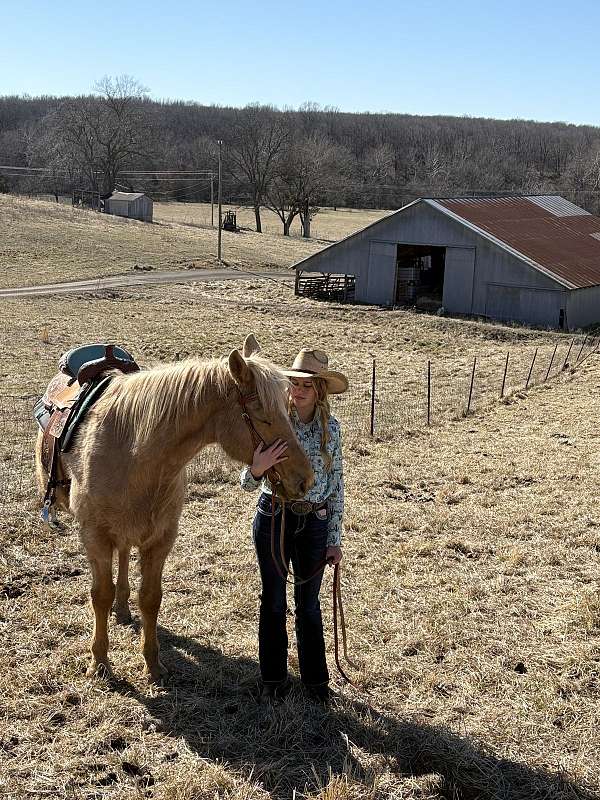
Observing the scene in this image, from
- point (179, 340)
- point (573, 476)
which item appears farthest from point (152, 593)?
point (179, 340)

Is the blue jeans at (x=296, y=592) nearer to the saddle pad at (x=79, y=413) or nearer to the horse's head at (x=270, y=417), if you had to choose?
the horse's head at (x=270, y=417)

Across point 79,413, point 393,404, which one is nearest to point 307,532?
point 79,413

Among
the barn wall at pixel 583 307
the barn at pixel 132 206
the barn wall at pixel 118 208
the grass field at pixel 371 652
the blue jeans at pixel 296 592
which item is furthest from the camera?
the barn wall at pixel 118 208

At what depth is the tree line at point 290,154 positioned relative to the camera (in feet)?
232

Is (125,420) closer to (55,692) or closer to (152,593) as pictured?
(152,593)

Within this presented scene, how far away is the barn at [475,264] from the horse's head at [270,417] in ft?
76.0

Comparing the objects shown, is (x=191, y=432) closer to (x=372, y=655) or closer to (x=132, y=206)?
(x=372, y=655)

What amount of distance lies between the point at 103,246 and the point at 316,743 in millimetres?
42080

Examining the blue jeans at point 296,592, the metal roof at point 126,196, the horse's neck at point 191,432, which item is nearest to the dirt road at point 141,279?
the metal roof at point 126,196

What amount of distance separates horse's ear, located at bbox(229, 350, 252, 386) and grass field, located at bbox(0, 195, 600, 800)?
196 centimetres

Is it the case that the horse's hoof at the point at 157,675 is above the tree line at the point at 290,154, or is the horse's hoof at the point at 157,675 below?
below

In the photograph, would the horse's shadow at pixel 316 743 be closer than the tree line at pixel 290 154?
Yes

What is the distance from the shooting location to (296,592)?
4.40 m

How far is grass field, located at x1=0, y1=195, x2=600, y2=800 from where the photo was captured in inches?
152
